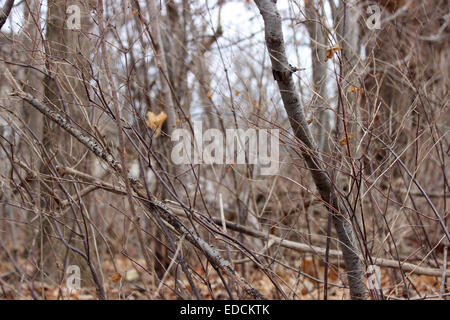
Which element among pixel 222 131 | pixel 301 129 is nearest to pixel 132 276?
pixel 222 131

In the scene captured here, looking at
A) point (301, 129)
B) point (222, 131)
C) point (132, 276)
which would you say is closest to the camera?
point (301, 129)

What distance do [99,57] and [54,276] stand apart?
114 inches

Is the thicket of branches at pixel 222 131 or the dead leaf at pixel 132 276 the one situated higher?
the thicket of branches at pixel 222 131

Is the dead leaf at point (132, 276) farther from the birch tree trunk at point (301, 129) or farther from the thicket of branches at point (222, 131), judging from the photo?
the birch tree trunk at point (301, 129)

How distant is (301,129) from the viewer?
210 cm

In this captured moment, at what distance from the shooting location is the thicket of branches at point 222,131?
2016 millimetres

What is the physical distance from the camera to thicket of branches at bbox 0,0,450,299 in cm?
202

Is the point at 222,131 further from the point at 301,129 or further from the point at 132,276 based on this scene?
the point at 132,276

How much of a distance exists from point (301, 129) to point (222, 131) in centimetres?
155

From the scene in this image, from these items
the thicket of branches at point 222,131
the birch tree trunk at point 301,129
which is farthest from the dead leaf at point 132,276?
the birch tree trunk at point 301,129

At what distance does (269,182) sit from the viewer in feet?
12.4

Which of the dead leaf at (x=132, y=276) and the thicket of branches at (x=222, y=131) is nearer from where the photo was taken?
the thicket of branches at (x=222, y=131)

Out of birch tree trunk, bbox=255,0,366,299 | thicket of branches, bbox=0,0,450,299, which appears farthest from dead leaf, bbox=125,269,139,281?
birch tree trunk, bbox=255,0,366,299
